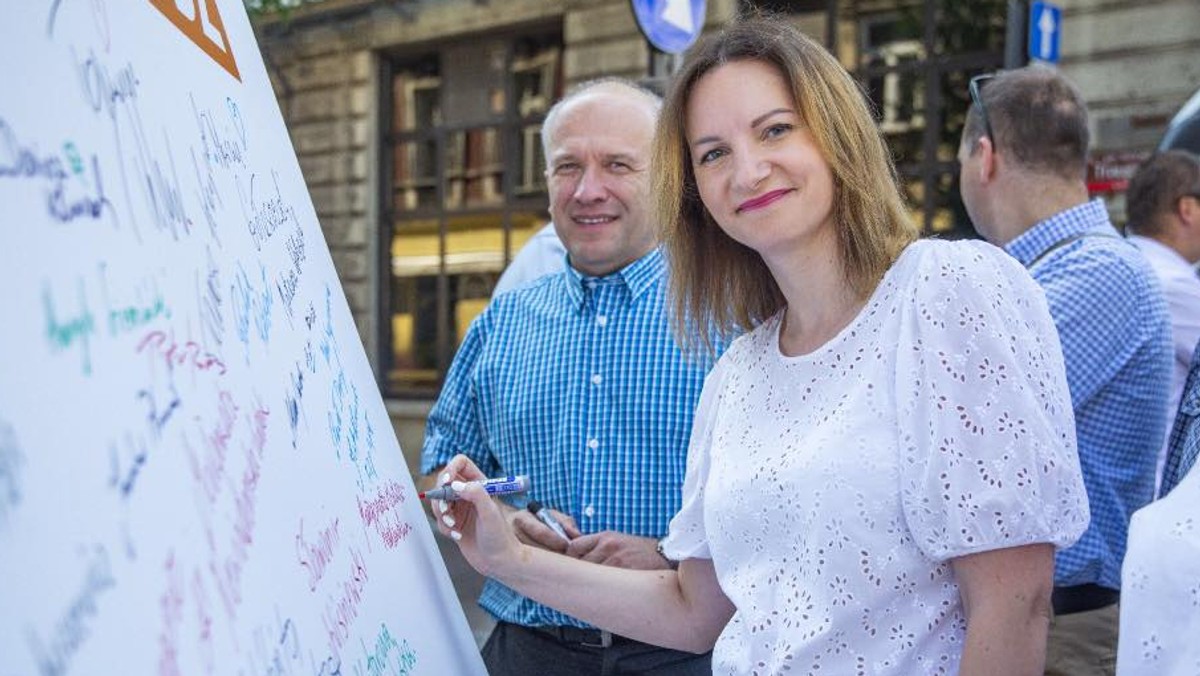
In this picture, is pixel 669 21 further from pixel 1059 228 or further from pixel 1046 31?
pixel 1046 31

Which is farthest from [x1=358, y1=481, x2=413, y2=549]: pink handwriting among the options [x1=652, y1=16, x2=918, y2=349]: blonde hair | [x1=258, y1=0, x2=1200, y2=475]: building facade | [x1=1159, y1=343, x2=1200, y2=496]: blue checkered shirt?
[x1=258, y1=0, x2=1200, y2=475]: building facade

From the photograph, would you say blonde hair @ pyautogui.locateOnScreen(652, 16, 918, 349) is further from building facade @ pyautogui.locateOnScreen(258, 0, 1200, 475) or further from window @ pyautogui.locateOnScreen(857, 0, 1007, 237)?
building facade @ pyautogui.locateOnScreen(258, 0, 1200, 475)

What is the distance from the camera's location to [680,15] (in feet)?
15.8

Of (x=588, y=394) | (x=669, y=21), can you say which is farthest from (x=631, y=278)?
(x=669, y=21)

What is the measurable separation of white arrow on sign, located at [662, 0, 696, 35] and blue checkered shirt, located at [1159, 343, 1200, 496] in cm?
356

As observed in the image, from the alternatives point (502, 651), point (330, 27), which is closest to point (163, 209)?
point (502, 651)

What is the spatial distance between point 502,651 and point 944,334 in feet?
3.92

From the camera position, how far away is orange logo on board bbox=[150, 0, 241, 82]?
3.47 feet

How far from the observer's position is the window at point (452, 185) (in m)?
11.7

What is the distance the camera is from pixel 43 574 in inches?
28.5

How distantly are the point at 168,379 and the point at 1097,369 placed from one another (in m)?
1.84

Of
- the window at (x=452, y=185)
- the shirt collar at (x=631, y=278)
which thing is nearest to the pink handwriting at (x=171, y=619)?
the shirt collar at (x=631, y=278)

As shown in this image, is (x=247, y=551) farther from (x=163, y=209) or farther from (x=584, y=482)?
(x=584, y=482)

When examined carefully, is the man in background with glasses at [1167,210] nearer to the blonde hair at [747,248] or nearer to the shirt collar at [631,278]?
the shirt collar at [631,278]
